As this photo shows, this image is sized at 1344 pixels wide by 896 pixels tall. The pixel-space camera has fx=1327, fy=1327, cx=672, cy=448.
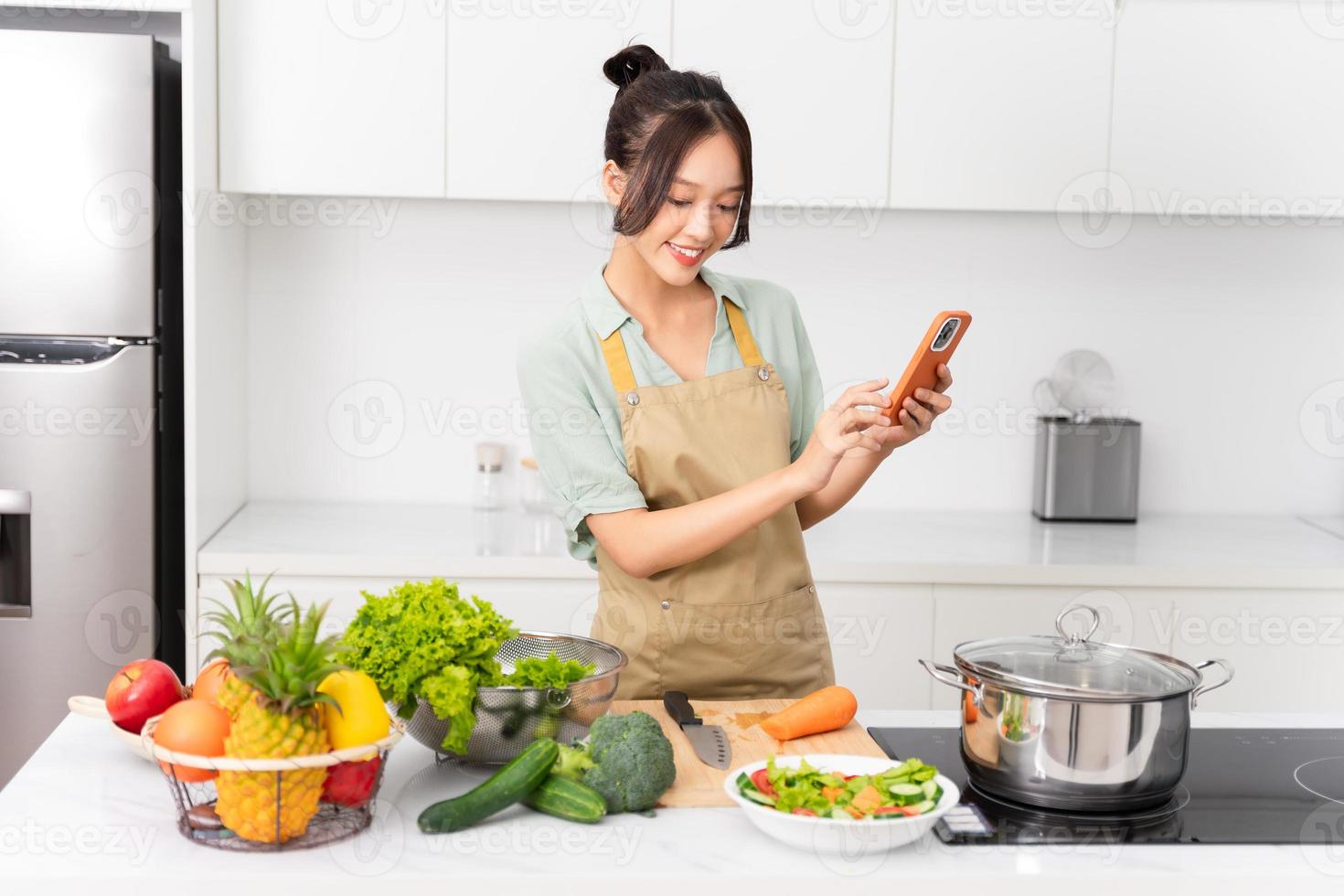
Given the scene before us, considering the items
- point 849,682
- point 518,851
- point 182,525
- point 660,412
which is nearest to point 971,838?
point 518,851

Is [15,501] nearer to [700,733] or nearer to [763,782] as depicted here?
[700,733]

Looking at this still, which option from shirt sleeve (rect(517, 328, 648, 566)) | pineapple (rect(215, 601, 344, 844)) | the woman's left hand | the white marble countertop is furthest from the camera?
the white marble countertop

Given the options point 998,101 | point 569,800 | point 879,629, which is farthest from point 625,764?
point 998,101

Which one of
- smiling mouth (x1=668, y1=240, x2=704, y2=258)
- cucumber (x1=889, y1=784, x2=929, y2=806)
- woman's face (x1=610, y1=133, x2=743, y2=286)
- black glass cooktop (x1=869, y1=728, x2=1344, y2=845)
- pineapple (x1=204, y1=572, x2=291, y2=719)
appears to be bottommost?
black glass cooktop (x1=869, y1=728, x2=1344, y2=845)

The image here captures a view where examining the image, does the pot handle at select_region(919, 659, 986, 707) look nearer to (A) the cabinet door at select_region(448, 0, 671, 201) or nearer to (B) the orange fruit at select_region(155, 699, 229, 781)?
(B) the orange fruit at select_region(155, 699, 229, 781)

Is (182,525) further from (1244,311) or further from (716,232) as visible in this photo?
(1244,311)

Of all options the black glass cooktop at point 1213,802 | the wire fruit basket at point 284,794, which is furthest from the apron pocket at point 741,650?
the wire fruit basket at point 284,794

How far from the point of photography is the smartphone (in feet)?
4.88

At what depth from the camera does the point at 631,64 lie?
6.09 ft

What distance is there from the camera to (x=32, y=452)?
2492mm

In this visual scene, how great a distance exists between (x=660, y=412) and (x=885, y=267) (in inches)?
60.8

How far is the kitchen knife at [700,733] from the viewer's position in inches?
55.4

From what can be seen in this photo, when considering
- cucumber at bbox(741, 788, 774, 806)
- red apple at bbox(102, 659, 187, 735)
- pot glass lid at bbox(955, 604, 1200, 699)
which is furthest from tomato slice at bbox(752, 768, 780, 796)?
red apple at bbox(102, 659, 187, 735)

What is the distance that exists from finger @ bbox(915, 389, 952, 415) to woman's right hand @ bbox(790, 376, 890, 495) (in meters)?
0.05
